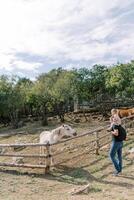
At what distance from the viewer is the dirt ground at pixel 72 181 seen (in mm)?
8969

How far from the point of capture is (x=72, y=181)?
33.6 ft

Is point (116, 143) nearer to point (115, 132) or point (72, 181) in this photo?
point (115, 132)

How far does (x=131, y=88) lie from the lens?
108 feet

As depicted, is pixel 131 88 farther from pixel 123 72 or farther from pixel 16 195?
pixel 16 195

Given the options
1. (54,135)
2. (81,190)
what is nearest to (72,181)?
(81,190)

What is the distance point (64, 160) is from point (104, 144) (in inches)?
116

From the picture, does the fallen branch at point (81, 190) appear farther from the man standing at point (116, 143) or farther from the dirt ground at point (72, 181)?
the man standing at point (116, 143)

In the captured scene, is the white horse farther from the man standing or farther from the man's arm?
the man's arm

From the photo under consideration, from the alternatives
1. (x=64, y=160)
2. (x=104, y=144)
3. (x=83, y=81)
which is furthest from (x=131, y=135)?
(x=83, y=81)

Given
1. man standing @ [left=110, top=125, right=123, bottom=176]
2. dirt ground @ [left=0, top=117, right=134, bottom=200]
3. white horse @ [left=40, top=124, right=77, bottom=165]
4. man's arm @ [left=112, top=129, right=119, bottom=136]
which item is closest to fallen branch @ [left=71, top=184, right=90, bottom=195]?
dirt ground @ [left=0, top=117, right=134, bottom=200]

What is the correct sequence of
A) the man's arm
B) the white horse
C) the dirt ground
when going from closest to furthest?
the dirt ground < the man's arm < the white horse

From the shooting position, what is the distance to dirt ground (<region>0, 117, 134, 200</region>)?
29.4ft

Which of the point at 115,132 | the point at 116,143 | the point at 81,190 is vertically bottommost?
the point at 81,190

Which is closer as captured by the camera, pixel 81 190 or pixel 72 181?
pixel 81 190
